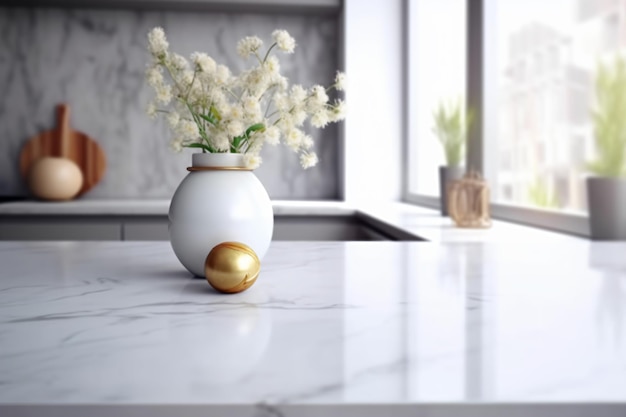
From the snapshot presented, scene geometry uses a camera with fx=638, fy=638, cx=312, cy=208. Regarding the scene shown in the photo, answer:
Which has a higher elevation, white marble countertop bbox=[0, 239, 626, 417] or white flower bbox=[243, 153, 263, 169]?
white flower bbox=[243, 153, 263, 169]

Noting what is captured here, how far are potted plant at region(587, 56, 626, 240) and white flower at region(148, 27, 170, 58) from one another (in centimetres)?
97

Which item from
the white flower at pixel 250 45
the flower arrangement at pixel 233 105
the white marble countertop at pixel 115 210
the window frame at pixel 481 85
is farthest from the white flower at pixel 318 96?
the white marble countertop at pixel 115 210

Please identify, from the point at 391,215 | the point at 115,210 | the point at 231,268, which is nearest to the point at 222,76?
the point at 231,268

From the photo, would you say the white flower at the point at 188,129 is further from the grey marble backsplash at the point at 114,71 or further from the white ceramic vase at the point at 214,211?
the grey marble backsplash at the point at 114,71

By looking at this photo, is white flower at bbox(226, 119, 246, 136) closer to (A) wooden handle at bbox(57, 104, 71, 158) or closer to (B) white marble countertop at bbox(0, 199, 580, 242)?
(B) white marble countertop at bbox(0, 199, 580, 242)

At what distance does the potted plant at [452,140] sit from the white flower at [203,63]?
1.49 m

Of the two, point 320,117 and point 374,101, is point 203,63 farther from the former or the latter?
point 374,101

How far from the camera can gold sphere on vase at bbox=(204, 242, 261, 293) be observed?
0.76 meters

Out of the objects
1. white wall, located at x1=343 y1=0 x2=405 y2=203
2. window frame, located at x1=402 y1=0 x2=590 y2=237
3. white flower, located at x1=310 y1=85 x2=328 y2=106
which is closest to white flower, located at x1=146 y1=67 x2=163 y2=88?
white flower, located at x1=310 y1=85 x2=328 y2=106

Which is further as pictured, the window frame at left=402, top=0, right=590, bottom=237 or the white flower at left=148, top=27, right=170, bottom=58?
the window frame at left=402, top=0, right=590, bottom=237

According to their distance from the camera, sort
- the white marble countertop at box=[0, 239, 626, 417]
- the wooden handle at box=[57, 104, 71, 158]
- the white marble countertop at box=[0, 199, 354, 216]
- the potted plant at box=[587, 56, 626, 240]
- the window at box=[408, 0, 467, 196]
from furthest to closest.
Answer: the wooden handle at box=[57, 104, 71, 158] < the window at box=[408, 0, 467, 196] < the white marble countertop at box=[0, 199, 354, 216] < the potted plant at box=[587, 56, 626, 240] < the white marble countertop at box=[0, 239, 626, 417]

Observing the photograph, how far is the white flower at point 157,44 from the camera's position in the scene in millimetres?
921

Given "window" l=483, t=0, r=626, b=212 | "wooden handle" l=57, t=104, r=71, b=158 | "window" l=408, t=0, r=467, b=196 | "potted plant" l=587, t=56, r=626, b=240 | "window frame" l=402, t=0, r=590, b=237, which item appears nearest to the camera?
"potted plant" l=587, t=56, r=626, b=240

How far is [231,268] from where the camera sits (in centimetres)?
75
